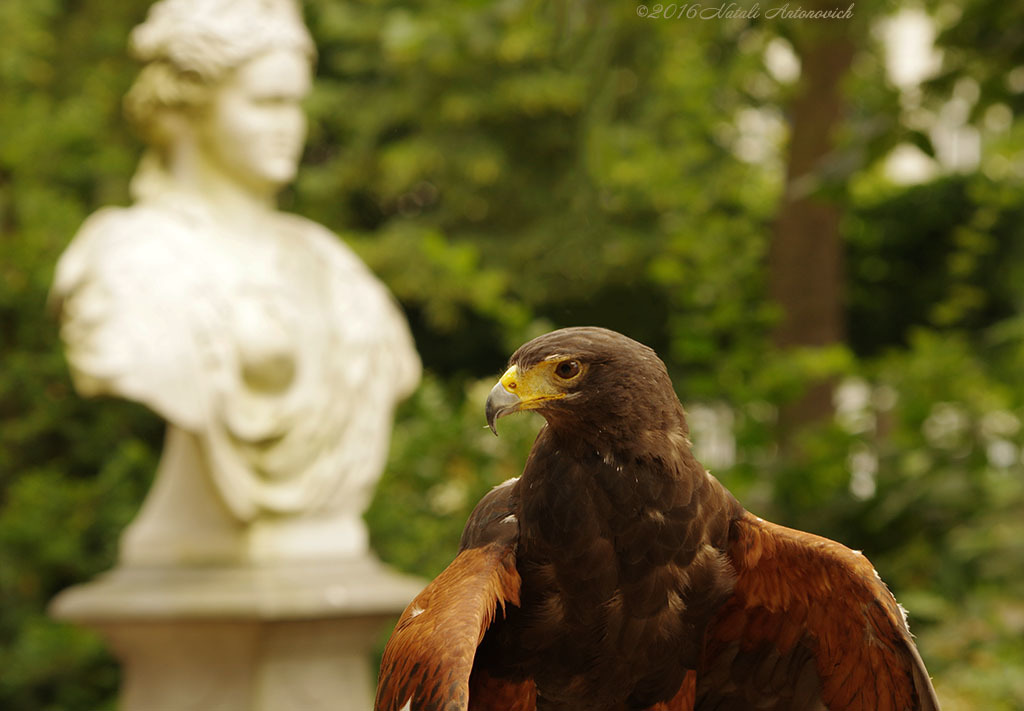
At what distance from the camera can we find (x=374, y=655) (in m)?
5.59

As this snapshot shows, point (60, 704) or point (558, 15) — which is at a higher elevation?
point (558, 15)

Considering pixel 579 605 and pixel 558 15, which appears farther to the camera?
pixel 558 15

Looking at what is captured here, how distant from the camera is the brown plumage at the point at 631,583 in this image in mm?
1495

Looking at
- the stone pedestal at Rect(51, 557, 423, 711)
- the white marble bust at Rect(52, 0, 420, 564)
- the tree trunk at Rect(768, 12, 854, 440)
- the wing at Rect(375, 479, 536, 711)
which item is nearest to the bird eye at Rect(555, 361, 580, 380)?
the wing at Rect(375, 479, 536, 711)

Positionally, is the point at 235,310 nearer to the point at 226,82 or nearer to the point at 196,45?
the point at 226,82

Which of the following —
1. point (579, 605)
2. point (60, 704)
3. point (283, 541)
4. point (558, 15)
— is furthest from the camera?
point (60, 704)

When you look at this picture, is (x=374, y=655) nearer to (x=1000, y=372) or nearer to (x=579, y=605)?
(x=1000, y=372)

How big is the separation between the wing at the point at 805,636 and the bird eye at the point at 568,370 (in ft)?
0.98

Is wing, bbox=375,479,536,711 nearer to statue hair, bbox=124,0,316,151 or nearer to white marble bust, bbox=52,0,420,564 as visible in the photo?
white marble bust, bbox=52,0,420,564

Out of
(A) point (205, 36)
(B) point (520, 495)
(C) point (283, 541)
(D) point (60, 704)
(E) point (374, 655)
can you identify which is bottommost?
(D) point (60, 704)

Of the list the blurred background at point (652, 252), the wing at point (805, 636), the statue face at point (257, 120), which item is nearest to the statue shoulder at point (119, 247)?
the statue face at point (257, 120)

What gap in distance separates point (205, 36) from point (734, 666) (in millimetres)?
3231

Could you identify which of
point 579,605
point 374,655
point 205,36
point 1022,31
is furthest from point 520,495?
point 374,655

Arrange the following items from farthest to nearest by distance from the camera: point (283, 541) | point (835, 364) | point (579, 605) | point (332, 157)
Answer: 1. point (332, 157)
2. point (835, 364)
3. point (283, 541)
4. point (579, 605)
